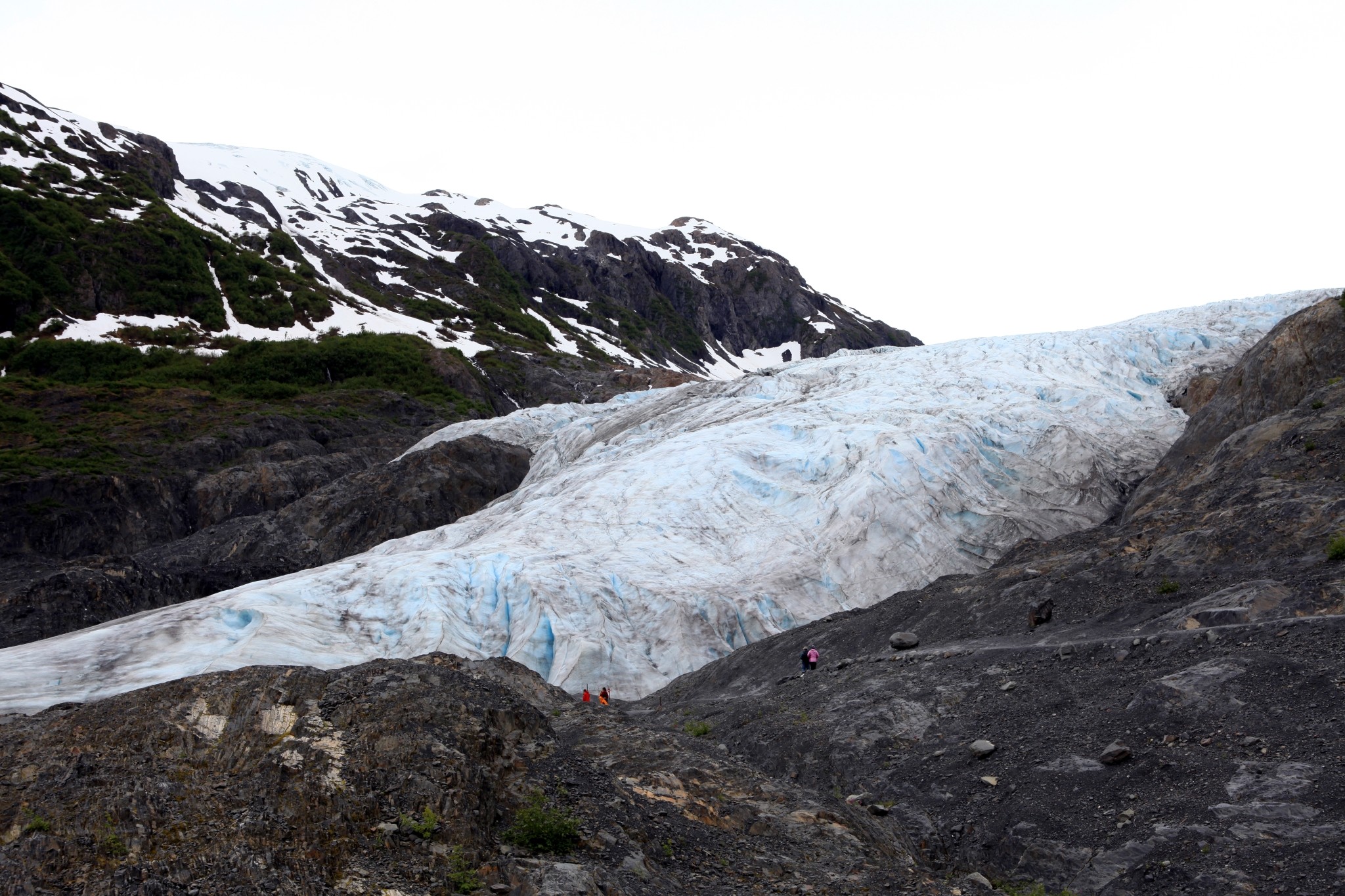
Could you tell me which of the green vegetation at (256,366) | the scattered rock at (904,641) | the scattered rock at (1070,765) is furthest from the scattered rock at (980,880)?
the green vegetation at (256,366)

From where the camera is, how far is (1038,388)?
112 ft

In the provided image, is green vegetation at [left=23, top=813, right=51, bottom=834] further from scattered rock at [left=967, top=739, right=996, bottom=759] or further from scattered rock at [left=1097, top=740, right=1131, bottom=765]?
scattered rock at [left=1097, top=740, right=1131, bottom=765]

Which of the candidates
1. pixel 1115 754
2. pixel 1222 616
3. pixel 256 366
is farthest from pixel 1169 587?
→ pixel 256 366

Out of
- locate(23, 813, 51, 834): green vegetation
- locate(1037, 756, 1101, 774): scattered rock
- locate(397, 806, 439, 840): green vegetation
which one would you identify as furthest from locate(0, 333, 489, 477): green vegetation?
locate(1037, 756, 1101, 774): scattered rock

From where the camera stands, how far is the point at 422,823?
291 inches

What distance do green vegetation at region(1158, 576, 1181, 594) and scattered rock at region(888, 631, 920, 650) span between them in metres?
4.12

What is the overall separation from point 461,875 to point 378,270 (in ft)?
305

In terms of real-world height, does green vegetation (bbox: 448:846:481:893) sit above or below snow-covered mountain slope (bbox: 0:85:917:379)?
below

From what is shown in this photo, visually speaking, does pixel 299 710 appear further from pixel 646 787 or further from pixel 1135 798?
pixel 1135 798

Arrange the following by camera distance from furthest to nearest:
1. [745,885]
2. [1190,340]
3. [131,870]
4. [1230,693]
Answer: [1190,340] < [1230,693] < [745,885] < [131,870]

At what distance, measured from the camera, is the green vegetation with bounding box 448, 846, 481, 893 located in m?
6.89

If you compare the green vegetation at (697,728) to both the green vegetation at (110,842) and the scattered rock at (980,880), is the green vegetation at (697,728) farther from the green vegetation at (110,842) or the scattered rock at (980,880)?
the green vegetation at (110,842)

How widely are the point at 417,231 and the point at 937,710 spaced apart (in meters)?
111

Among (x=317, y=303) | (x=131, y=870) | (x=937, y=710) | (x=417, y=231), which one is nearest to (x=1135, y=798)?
(x=937, y=710)
